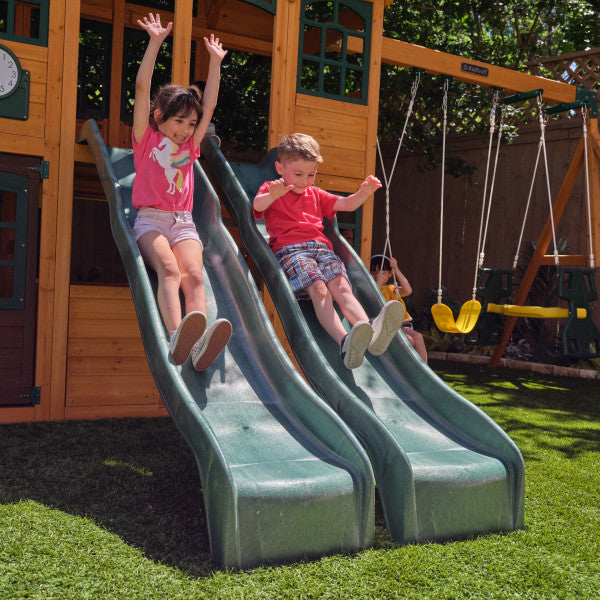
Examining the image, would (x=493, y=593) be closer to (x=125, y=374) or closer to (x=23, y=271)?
(x=125, y=374)

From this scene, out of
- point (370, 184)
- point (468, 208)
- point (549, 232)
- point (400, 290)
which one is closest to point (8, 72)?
point (370, 184)

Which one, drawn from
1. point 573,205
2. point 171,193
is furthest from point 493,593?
point 573,205

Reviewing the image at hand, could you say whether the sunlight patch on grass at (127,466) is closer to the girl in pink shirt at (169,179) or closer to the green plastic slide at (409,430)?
the girl in pink shirt at (169,179)

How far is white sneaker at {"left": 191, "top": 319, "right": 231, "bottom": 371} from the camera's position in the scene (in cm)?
326

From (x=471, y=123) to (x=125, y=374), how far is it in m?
6.97

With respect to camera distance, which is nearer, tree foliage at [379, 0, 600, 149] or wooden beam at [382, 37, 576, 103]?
wooden beam at [382, 37, 576, 103]

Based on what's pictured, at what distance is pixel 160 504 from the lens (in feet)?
11.1

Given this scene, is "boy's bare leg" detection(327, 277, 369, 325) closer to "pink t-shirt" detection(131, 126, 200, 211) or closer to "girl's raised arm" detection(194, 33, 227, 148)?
"pink t-shirt" detection(131, 126, 200, 211)

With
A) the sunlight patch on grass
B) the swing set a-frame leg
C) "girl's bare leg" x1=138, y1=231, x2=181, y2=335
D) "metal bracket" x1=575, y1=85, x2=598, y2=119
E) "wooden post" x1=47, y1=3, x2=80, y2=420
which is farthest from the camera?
the swing set a-frame leg

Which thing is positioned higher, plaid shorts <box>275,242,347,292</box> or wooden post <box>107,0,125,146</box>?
wooden post <box>107,0,125,146</box>

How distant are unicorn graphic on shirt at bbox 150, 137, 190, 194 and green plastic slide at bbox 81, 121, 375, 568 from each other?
311 mm

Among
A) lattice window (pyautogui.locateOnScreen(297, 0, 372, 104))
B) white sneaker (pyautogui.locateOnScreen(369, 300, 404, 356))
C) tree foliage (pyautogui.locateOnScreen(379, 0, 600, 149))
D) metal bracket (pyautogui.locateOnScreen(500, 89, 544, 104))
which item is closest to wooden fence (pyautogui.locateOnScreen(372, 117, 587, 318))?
tree foliage (pyautogui.locateOnScreen(379, 0, 600, 149))

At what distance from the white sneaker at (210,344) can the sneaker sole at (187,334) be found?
0.04m

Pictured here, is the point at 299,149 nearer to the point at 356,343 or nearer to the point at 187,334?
the point at 356,343
